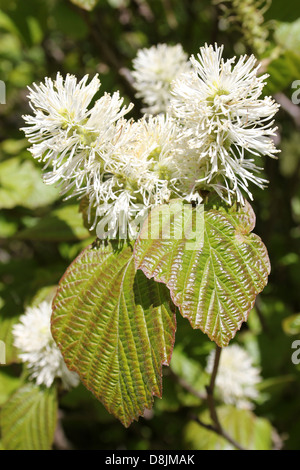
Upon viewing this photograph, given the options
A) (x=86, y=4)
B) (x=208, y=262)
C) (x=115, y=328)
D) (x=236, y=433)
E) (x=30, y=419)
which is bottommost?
(x=236, y=433)

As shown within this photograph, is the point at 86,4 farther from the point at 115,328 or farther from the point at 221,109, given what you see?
the point at 115,328

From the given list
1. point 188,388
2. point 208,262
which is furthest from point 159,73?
point 188,388

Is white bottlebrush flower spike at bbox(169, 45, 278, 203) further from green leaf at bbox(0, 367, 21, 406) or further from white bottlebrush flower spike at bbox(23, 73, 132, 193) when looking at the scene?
green leaf at bbox(0, 367, 21, 406)

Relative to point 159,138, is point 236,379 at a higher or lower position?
lower

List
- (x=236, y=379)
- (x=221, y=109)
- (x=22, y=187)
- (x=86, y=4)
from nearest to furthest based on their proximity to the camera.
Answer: (x=221, y=109) < (x=86, y=4) < (x=236, y=379) < (x=22, y=187)

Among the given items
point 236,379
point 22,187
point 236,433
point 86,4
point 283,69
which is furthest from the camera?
point 22,187

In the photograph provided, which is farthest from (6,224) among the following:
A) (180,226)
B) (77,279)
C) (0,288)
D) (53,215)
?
(180,226)
